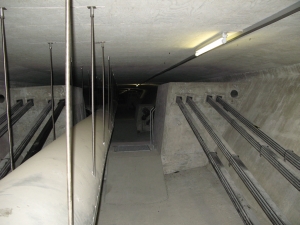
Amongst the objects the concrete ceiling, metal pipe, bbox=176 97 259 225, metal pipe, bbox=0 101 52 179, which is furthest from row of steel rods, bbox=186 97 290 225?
metal pipe, bbox=0 101 52 179

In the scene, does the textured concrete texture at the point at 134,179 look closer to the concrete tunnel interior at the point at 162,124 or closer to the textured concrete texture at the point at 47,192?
the concrete tunnel interior at the point at 162,124

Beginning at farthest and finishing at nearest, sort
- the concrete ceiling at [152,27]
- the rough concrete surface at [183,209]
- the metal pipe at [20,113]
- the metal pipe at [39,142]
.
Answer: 1. the rough concrete surface at [183,209]
2. the metal pipe at [20,113]
3. the metal pipe at [39,142]
4. the concrete ceiling at [152,27]

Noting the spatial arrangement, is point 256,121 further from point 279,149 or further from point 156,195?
point 156,195

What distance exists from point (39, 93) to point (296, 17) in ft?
13.9

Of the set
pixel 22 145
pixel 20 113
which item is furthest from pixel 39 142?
pixel 20 113

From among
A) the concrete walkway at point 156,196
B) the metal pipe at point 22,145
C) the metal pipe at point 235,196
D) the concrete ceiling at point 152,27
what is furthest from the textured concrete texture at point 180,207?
the concrete ceiling at point 152,27

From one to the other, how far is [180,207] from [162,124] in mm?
2013

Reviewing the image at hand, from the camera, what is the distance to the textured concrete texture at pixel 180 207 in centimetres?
351

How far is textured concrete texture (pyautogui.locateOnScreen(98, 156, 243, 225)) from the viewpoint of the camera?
351 cm

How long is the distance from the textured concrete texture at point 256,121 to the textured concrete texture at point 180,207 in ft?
1.53

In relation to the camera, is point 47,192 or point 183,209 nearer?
point 47,192

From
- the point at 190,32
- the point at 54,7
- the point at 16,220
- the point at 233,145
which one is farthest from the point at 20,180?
the point at 233,145

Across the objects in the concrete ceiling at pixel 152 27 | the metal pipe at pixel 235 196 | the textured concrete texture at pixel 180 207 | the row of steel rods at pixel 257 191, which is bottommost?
the textured concrete texture at pixel 180 207

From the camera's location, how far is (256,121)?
4.12 meters
